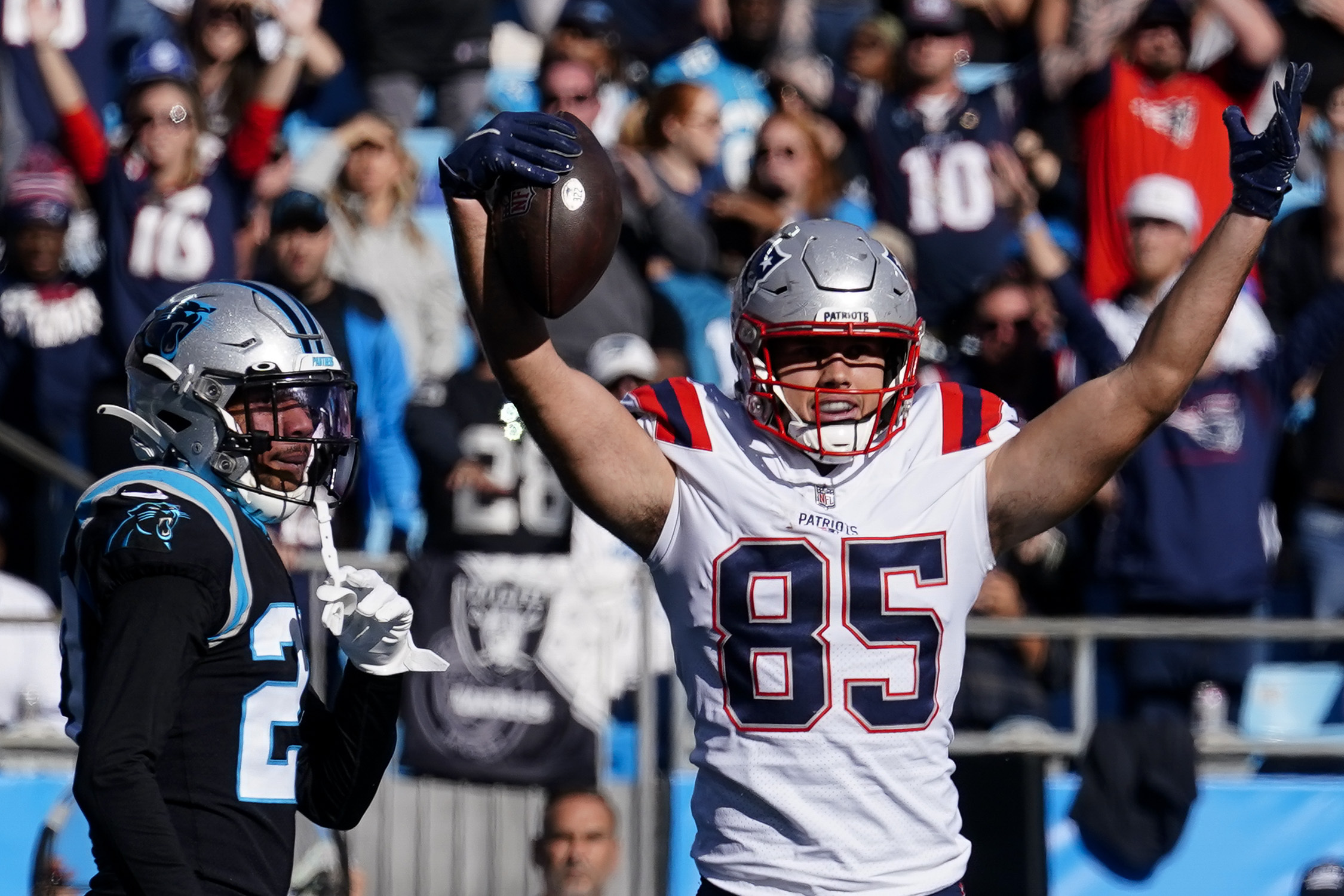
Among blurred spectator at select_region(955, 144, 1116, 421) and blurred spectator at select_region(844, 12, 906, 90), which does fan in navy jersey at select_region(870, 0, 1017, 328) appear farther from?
blurred spectator at select_region(844, 12, 906, 90)

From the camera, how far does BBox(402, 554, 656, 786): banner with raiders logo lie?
615 centimetres

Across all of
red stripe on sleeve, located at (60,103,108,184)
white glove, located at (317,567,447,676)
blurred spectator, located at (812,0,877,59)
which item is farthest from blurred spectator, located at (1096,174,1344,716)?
red stripe on sleeve, located at (60,103,108,184)

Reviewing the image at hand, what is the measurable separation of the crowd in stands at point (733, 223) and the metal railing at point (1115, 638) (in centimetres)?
29

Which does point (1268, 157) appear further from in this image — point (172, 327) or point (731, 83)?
point (731, 83)

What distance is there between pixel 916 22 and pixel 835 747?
209 inches

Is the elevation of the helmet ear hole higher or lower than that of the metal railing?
higher

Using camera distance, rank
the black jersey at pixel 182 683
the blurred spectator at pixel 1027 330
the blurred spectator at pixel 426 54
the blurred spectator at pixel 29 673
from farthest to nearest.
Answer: the blurred spectator at pixel 426 54 → the blurred spectator at pixel 1027 330 → the blurred spectator at pixel 29 673 → the black jersey at pixel 182 683

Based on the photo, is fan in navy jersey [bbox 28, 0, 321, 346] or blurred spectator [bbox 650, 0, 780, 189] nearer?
fan in navy jersey [bbox 28, 0, 321, 346]

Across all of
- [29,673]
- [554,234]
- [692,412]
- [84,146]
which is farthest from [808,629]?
[84,146]

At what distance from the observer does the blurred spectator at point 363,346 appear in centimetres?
693

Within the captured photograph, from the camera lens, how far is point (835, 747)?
3197 mm

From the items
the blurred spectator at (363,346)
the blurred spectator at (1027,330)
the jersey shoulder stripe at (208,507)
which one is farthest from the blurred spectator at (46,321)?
the jersey shoulder stripe at (208,507)

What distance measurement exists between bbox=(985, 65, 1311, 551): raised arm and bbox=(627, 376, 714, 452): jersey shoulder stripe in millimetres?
543

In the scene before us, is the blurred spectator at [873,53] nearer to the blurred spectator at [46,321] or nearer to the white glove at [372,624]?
the blurred spectator at [46,321]
